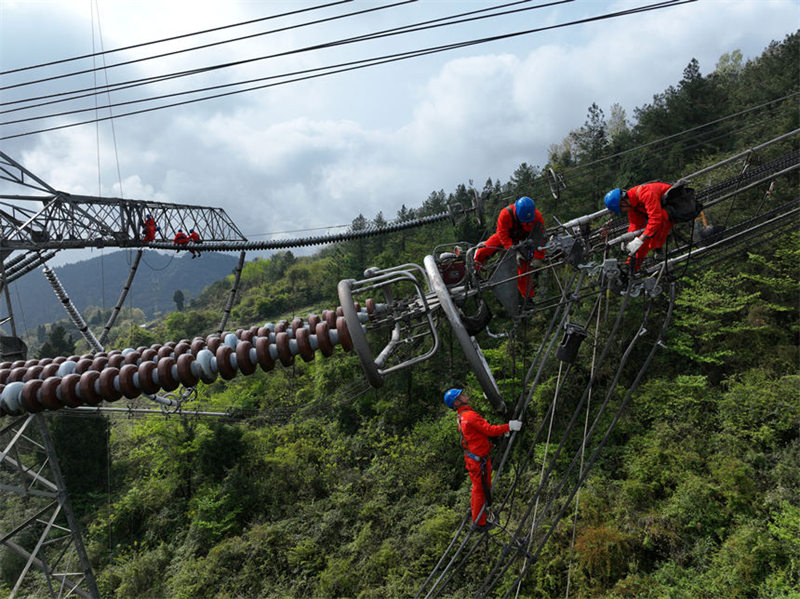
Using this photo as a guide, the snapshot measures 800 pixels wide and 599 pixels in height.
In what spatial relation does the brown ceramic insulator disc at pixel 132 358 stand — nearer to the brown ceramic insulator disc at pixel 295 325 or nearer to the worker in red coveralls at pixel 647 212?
the brown ceramic insulator disc at pixel 295 325

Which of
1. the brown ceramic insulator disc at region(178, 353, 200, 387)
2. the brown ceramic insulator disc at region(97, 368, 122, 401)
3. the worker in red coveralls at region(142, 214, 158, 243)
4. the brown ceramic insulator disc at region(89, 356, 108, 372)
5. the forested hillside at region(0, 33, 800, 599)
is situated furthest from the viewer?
the worker in red coveralls at region(142, 214, 158, 243)

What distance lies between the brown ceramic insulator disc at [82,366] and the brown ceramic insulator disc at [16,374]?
113cm

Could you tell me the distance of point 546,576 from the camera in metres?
10.9

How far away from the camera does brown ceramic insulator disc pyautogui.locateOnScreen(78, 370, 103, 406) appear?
5.09m

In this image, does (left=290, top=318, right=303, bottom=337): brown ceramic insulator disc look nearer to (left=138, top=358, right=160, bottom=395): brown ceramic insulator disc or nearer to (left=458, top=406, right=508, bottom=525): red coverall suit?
(left=138, top=358, right=160, bottom=395): brown ceramic insulator disc

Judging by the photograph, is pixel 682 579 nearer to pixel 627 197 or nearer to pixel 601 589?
pixel 601 589

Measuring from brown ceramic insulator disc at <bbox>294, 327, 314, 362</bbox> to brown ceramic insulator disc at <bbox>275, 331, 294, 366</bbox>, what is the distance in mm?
124

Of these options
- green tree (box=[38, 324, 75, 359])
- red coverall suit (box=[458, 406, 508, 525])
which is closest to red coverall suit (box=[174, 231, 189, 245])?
red coverall suit (box=[458, 406, 508, 525])

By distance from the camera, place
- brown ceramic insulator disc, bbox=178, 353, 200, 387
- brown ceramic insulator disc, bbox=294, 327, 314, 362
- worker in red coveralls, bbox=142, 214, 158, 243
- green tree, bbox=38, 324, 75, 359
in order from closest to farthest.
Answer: brown ceramic insulator disc, bbox=294, 327, 314, 362, brown ceramic insulator disc, bbox=178, 353, 200, 387, worker in red coveralls, bbox=142, 214, 158, 243, green tree, bbox=38, 324, 75, 359

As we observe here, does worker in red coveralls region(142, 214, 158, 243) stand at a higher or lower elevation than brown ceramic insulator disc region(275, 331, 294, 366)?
higher

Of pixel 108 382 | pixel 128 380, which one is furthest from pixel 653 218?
pixel 108 382

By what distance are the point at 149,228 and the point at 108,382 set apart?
40.1 ft

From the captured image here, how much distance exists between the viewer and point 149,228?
50.3 ft

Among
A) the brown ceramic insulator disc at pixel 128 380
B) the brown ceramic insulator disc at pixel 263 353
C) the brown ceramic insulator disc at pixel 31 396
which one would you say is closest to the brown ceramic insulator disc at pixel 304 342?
the brown ceramic insulator disc at pixel 263 353
